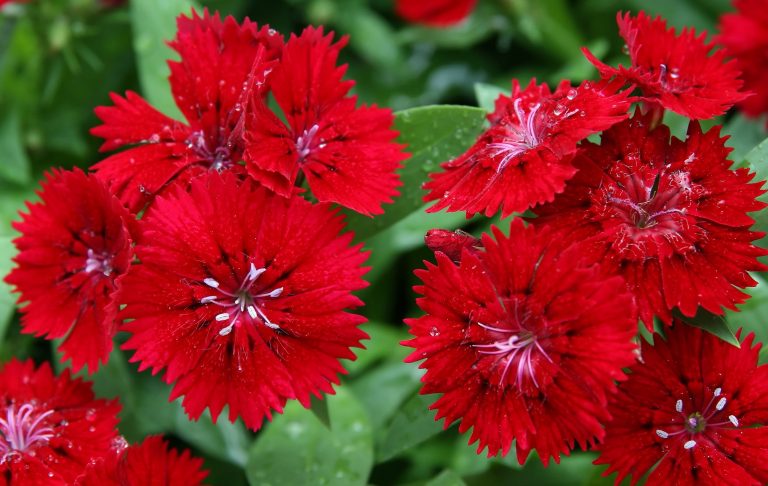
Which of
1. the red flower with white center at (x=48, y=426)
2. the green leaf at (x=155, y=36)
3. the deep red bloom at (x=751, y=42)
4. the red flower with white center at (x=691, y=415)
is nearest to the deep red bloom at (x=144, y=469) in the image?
the red flower with white center at (x=48, y=426)

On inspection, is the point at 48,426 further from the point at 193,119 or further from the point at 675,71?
the point at 675,71

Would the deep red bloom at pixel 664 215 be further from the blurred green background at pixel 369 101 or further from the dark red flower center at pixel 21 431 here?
the dark red flower center at pixel 21 431

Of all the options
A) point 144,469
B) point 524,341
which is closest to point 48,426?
point 144,469

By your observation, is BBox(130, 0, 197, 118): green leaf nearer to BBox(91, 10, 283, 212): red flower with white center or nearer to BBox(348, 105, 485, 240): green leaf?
BBox(91, 10, 283, 212): red flower with white center

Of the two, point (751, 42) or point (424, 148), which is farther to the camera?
point (751, 42)

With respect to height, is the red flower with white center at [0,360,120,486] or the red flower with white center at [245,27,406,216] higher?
the red flower with white center at [245,27,406,216]

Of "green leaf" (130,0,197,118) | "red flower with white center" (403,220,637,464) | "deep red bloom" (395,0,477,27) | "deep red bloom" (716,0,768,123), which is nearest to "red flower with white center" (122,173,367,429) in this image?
"red flower with white center" (403,220,637,464)
